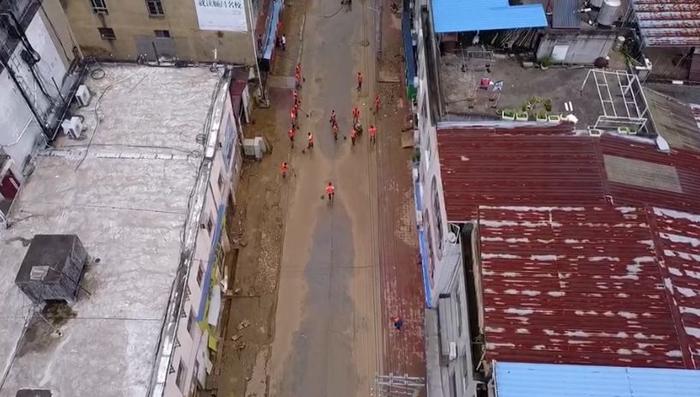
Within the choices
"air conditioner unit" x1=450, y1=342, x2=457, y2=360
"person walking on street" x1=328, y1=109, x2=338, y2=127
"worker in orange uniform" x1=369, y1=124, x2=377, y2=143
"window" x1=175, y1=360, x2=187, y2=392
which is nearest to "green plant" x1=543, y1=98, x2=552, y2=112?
"air conditioner unit" x1=450, y1=342, x2=457, y2=360

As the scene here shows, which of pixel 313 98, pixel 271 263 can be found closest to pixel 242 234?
pixel 271 263

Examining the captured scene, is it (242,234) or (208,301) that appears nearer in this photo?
(208,301)

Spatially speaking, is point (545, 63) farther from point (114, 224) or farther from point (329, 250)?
point (114, 224)

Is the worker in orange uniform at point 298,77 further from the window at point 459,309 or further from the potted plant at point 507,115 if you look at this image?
the window at point 459,309

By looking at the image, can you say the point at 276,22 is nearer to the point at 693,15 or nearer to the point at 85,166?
the point at 85,166

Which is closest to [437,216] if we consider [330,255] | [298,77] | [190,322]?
[330,255]

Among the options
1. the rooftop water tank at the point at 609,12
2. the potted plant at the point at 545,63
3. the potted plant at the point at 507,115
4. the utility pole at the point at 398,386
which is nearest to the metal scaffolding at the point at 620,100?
the potted plant at the point at 545,63
